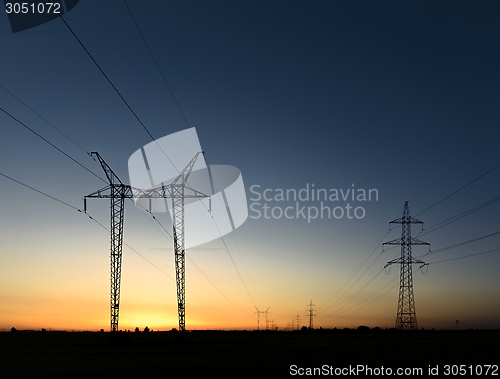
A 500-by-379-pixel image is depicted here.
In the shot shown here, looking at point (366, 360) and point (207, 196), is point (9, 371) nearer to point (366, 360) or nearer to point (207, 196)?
point (366, 360)

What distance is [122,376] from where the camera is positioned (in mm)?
35656

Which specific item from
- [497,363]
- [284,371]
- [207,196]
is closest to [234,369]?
[284,371]

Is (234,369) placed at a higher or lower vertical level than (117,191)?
lower

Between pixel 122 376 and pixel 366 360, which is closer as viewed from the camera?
pixel 122 376

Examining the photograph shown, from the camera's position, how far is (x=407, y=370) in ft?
121

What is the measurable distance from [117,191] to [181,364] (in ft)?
128

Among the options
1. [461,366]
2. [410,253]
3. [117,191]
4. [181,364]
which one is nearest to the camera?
[461,366]

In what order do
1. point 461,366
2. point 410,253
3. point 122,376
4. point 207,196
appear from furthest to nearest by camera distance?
point 410,253 → point 207,196 → point 461,366 → point 122,376

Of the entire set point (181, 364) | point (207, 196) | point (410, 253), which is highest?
point (207, 196)

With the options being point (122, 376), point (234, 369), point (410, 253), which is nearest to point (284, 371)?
point (234, 369)

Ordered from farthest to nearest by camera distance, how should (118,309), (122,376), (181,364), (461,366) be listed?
1. (118,309)
2. (181,364)
3. (461,366)
4. (122,376)

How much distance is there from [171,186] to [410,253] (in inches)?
2016

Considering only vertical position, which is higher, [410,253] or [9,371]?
[410,253]

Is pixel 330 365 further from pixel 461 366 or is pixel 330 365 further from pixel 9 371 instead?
pixel 9 371
